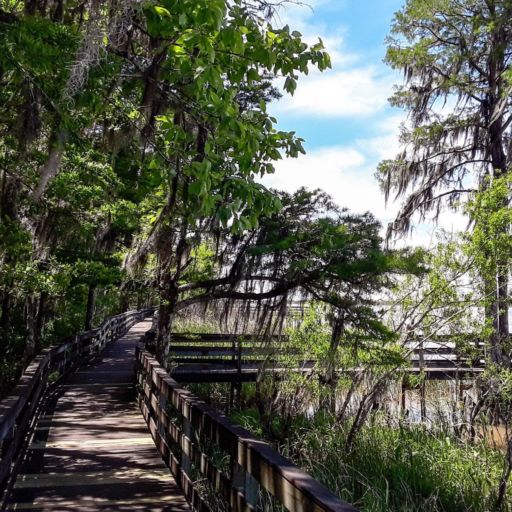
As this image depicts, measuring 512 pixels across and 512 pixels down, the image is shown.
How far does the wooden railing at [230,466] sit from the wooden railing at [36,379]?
1469 mm

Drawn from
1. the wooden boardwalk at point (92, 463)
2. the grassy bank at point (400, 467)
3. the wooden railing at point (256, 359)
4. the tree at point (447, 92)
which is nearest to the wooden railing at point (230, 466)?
the wooden boardwalk at point (92, 463)

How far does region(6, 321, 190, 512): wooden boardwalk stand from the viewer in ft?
15.8

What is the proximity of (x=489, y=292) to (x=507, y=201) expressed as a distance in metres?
2.54

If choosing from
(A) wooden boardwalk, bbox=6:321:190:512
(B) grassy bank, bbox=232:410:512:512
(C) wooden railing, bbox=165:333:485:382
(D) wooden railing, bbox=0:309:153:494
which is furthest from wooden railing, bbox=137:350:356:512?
(C) wooden railing, bbox=165:333:485:382

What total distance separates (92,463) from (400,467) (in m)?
4.24

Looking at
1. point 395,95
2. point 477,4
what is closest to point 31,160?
point 395,95

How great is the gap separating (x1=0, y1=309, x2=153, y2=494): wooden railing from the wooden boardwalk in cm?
29

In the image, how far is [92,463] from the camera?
19.8ft

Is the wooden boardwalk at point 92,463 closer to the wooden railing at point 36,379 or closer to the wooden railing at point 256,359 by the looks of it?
the wooden railing at point 36,379

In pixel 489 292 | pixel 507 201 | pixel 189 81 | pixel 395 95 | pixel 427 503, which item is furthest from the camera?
pixel 395 95

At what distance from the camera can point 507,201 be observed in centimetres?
1118

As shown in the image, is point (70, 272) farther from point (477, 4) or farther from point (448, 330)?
point (477, 4)

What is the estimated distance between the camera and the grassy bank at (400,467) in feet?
23.3

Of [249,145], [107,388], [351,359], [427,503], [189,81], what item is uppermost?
Answer: [189,81]
